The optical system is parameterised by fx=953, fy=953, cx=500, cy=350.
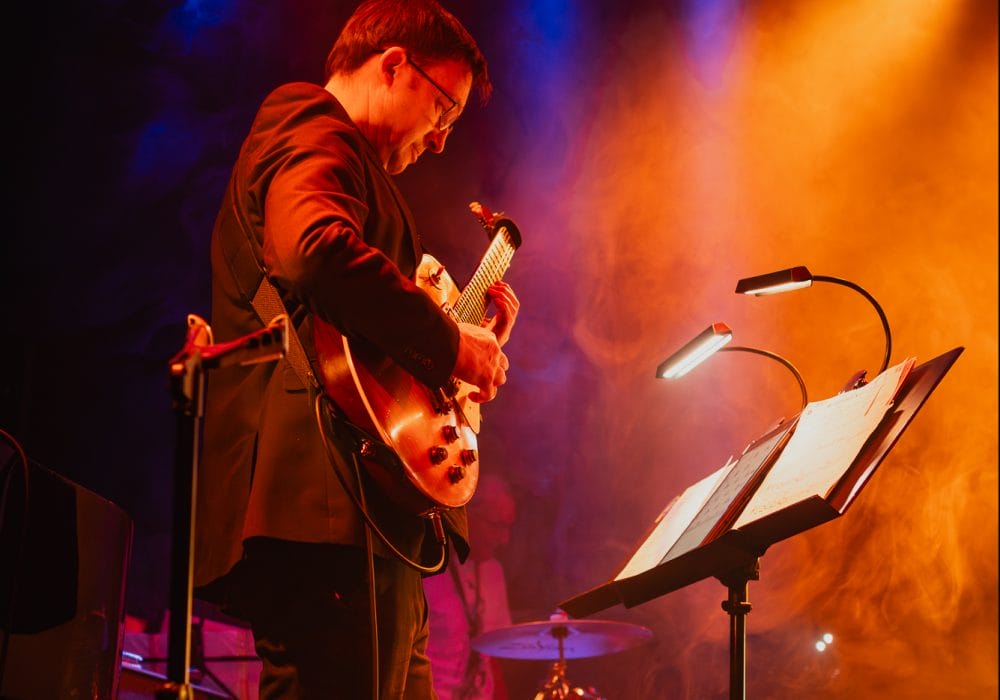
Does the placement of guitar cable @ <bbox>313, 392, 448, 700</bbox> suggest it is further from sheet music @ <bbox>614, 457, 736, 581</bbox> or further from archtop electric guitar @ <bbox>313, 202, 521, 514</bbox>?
sheet music @ <bbox>614, 457, 736, 581</bbox>

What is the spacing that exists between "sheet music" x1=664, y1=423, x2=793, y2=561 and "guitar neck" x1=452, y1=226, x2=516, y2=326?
2.25 feet

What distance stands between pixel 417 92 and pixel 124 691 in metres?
2.46

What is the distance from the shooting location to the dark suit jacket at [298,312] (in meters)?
1.60

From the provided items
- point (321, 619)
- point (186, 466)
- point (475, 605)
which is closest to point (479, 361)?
point (321, 619)

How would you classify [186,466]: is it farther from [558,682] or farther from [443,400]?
[558,682]

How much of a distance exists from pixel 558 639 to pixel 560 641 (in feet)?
0.14

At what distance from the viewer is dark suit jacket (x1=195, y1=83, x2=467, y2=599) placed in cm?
160

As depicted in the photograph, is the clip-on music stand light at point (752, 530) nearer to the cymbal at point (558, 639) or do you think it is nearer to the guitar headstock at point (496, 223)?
the guitar headstock at point (496, 223)

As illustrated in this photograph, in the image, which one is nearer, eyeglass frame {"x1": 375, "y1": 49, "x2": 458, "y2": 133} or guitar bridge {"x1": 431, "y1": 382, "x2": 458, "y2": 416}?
guitar bridge {"x1": 431, "y1": 382, "x2": 458, "y2": 416}

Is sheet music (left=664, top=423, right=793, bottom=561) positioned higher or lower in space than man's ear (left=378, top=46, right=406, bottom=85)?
lower

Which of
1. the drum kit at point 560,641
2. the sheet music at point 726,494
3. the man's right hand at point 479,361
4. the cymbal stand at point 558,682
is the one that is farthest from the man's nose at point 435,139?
the cymbal stand at point 558,682

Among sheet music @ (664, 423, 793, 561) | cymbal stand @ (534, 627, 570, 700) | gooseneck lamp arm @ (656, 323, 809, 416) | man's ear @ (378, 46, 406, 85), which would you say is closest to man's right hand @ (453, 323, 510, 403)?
sheet music @ (664, 423, 793, 561)

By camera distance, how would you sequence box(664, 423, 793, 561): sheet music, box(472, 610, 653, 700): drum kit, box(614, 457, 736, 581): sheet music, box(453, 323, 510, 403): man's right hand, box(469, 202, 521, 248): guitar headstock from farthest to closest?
box(472, 610, 653, 700): drum kit < box(469, 202, 521, 248): guitar headstock < box(614, 457, 736, 581): sheet music < box(664, 423, 793, 561): sheet music < box(453, 323, 510, 403): man's right hand

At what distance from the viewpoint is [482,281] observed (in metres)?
2.36
